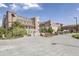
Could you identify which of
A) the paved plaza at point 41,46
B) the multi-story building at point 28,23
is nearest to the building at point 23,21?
the multi-story building at point 28,23

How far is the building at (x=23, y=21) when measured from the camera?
2.82 m

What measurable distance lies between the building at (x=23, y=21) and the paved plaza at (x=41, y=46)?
0.12 m

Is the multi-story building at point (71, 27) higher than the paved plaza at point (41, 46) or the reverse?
higher

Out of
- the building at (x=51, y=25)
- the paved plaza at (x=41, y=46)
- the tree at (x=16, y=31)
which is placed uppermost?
the building at (x=51, y=25)

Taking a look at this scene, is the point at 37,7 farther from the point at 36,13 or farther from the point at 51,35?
the point at 51,35

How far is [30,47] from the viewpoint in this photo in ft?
9.29

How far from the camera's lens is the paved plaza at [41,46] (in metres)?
2.78

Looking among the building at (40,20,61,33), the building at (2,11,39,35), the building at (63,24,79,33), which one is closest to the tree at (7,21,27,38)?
the building at (2,11,39,35)

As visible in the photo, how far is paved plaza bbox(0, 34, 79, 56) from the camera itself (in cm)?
278

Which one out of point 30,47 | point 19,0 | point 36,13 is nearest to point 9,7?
point 19,0

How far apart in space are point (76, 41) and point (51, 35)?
341 millimetres

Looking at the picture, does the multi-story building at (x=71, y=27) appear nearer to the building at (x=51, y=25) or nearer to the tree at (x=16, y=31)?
the building at (x=51, y=25)

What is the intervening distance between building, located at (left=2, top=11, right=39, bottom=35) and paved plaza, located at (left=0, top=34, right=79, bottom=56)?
4.7 inches

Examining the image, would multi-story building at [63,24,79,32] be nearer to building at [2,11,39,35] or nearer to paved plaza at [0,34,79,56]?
paved plaza at [0,34,79,56]
